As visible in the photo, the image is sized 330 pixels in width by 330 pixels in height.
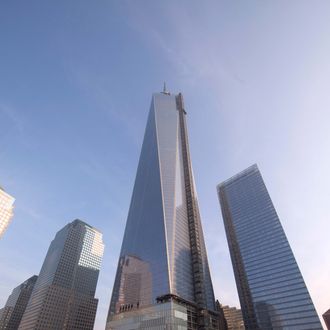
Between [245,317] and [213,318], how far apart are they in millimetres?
52771

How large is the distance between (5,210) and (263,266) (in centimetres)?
16124

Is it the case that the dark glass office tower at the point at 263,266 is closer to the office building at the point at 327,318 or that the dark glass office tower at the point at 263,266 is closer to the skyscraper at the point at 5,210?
the office building at the point at 327,318

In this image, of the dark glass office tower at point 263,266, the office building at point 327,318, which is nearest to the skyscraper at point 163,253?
the dark glass office tower at point 263,266

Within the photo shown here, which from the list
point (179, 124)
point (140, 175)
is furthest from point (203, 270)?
point (179, 124)

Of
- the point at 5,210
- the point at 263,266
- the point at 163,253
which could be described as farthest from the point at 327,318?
the point at 5,210

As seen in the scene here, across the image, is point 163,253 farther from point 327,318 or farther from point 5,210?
point 5,210

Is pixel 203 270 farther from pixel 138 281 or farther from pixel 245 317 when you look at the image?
pixel 245 317

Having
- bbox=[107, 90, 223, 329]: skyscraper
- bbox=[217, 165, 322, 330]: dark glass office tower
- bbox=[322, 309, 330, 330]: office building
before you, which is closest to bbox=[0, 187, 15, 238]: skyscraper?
bbox=[107, 90, 223, 329]: skyscraper

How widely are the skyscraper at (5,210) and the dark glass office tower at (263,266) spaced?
5738 inches

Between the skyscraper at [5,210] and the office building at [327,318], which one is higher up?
the skyscraper at [5,210]

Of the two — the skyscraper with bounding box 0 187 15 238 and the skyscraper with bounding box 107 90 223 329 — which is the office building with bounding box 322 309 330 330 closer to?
the skyscraper with bounding box 107 90 223 329

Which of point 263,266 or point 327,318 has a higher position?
point 263,266

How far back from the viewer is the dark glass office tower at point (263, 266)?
12962 cm

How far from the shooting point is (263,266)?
5945 inches
